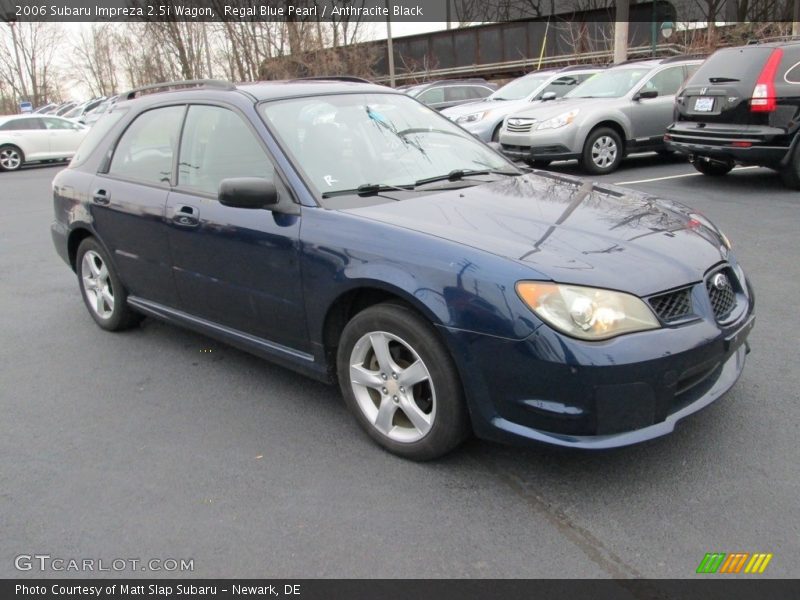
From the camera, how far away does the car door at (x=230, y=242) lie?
3.49 metres

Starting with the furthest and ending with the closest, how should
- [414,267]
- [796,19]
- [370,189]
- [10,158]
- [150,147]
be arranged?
[10,158], [796,19], [150,147], [370,189], [414,267]

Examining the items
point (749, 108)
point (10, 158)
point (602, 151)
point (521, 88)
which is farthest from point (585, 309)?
point (10, 158)

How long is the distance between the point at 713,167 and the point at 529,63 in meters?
18.1

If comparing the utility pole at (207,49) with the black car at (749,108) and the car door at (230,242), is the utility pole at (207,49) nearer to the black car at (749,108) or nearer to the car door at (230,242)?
the black car at (749,108)

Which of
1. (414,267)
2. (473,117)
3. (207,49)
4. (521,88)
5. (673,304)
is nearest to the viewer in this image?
(673,304)

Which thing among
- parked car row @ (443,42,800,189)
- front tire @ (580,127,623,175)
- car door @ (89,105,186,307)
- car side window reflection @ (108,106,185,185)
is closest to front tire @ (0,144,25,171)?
parked car row @ (443,42,800,189)

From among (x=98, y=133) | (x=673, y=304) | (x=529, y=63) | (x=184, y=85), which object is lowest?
(x=673, y=304)

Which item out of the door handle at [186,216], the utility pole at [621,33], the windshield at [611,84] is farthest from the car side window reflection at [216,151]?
the utility pole at [621,33]

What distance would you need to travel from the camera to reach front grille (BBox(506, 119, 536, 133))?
35.9 ft

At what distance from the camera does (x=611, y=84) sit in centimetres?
1141

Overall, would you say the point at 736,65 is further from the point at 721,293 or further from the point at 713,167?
the point at 721,293

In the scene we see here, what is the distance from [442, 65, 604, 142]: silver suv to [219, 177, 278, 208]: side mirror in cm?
977
